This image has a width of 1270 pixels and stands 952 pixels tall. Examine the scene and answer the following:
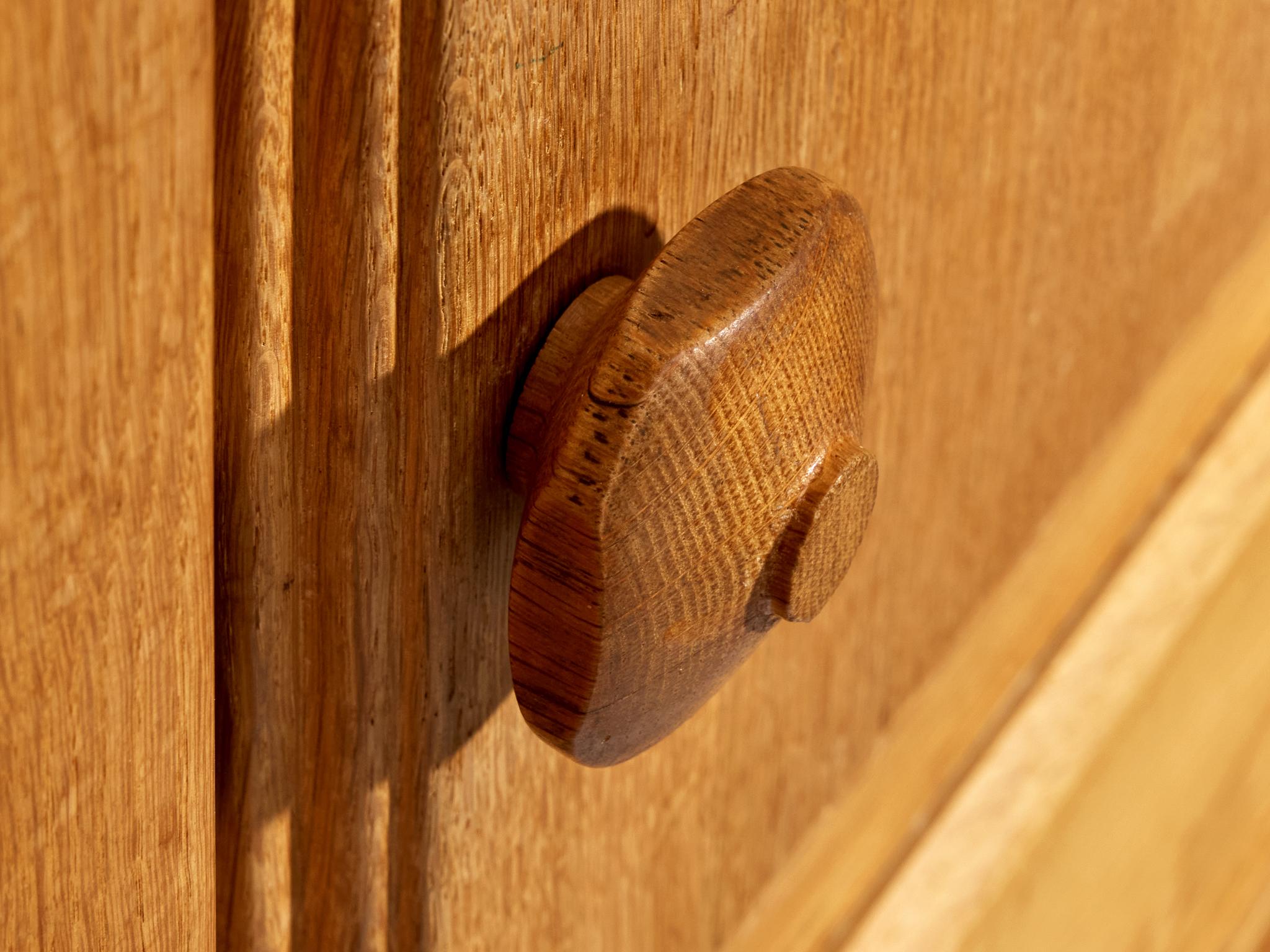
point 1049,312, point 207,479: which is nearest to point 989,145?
point 1049,312

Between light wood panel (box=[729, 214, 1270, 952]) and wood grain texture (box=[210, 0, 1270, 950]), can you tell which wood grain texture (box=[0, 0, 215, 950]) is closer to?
wood grain texture (box=[210, 0, 1270, 950])

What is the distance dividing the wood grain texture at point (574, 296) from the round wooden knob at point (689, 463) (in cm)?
2

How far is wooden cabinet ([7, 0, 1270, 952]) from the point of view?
0.16 meters

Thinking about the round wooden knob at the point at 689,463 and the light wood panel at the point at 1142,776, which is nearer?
the round wooden knob at the point at 689,463

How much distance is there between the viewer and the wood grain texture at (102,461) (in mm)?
149

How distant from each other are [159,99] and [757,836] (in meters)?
0.28

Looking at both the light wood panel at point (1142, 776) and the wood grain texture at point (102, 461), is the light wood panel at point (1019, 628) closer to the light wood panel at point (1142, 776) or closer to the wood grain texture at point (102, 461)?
the light wood panel at point (1142, 776)

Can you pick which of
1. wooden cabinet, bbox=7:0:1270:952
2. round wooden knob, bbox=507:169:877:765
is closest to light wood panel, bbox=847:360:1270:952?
wooden cabinet, bbox=7:0:1270:952

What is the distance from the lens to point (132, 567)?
173 millimetres

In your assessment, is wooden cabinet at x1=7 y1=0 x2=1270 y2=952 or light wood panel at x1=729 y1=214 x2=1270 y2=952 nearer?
wooden cabinet at x1=7 y1=0 x2=1270 y2=952

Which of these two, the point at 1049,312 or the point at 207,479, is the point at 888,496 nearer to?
the point at 1049,312

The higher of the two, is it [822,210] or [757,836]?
[822,210]

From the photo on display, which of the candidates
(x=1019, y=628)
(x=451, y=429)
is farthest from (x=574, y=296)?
(x=1019, y=628)

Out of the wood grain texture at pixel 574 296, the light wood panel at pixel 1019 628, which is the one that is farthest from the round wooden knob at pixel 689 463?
the light wood panel at pixel 1019 628
